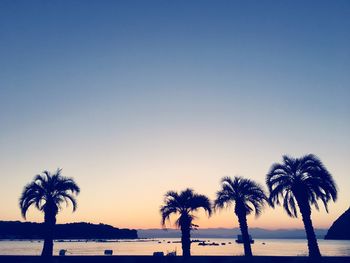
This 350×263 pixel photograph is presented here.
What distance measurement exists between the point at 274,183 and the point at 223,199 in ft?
18.4

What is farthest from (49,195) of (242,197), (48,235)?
(242,197)

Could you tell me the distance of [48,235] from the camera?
26.9m

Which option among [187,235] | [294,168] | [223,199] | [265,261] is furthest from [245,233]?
[265,261]

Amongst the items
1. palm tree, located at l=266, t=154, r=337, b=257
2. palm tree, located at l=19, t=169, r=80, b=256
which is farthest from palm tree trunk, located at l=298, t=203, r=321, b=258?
palm tree, located at l=19, t=169, r=80, b=256

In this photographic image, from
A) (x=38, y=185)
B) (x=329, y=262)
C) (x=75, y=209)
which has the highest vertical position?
(x=38, y=185)

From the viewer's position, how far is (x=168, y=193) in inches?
1199

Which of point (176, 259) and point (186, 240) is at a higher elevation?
point (186, 240)

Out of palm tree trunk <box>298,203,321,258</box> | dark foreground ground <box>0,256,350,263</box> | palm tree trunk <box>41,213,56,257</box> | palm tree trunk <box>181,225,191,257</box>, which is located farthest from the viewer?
palm tree trunk <box>181,225,191,257</box>

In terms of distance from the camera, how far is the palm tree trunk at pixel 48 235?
26281 mm

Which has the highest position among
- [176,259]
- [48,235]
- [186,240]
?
[48,235]

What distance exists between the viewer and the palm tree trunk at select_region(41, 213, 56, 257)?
26281 millimetres

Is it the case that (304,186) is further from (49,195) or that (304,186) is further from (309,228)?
(49,195)

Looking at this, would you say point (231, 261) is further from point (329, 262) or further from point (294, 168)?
point (294, 168)

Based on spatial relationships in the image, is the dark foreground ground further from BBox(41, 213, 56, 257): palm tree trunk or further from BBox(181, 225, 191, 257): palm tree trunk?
BBox(181, 225, 191, 257): palm tree trunk
